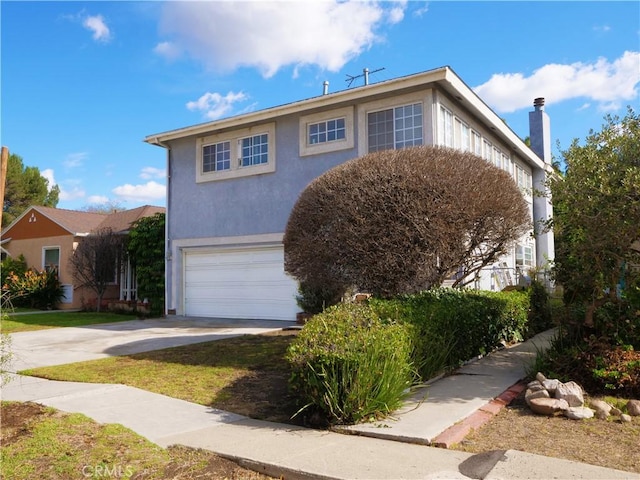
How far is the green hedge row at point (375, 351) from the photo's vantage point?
5094 mm

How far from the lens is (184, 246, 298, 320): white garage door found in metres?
14.8

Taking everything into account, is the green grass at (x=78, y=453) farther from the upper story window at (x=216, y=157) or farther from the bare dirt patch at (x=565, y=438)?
the upper story window at (x=216, y=157)

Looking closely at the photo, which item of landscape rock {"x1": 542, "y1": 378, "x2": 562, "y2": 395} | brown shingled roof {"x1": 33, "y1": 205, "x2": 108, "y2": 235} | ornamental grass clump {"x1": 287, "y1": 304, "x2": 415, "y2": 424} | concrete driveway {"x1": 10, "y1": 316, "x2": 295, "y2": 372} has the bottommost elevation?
concrete driveway {"x1": 10, "y1": 316, "x2": 295, "y2": 372}

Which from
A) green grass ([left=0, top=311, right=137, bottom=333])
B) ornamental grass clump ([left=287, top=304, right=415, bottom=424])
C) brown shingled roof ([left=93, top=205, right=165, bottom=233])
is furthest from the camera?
brown shingled roof ([left=93, top=205, right=165, bottom=233])

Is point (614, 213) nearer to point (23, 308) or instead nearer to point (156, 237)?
point (156, 237)

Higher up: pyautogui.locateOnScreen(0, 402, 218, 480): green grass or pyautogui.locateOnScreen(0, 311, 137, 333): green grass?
pyautogui.locateOnScreen(0, 402, 218, 480): green grass

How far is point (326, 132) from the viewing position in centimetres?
1386

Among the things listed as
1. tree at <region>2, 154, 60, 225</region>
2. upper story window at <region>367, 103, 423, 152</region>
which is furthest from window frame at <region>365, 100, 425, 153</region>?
tree at <region>2, 154, 60, 225</region>

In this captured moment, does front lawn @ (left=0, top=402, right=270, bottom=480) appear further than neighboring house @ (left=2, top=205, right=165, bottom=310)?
No

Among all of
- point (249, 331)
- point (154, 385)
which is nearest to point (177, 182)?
point (249, 331)

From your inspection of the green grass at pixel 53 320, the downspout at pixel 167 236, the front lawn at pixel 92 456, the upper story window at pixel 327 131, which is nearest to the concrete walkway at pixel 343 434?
the front lawn at pixel 92 456

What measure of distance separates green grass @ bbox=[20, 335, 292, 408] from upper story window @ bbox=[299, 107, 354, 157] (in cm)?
580

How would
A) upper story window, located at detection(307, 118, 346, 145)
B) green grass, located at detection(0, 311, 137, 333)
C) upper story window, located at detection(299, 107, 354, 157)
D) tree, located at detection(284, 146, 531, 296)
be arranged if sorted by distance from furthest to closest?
green grass, located at detection(0, 311, 137, 333)
upper story window, located at detection(307, 118, 346, 145)
upper story window, located at detection(299, 107, 354, 157)
tree, located at detection(284, 146, 531, 296)

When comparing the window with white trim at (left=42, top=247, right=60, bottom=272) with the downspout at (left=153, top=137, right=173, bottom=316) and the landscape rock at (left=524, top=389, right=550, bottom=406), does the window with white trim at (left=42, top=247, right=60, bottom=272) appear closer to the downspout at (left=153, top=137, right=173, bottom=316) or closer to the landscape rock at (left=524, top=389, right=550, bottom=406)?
the downspout at (left=153, top=137, right=173, bottom=316)
